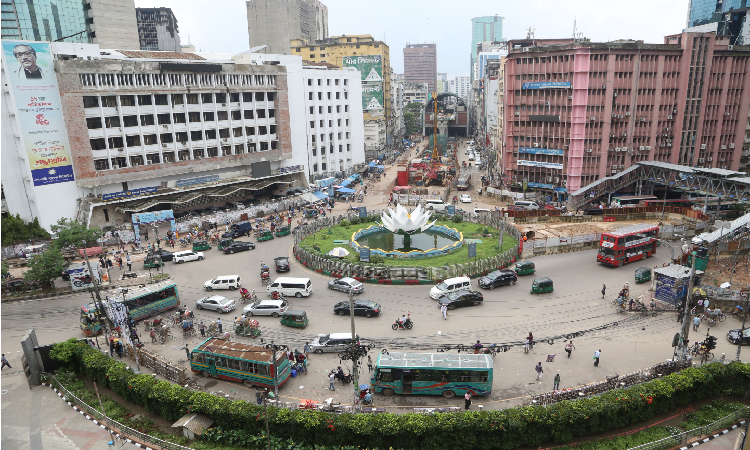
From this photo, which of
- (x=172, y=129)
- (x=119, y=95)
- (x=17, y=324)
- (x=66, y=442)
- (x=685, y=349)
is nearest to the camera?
(x=66, y=442)

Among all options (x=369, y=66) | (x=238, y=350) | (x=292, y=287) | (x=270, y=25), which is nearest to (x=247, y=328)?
(x=238, y=350)

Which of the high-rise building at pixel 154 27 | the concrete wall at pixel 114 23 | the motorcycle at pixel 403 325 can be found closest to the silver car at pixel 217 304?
the motorcycle at pixel 403 325

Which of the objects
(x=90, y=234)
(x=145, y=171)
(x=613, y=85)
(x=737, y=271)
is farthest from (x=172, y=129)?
(x=737, y=271)

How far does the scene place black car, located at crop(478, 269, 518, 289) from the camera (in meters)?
35.5

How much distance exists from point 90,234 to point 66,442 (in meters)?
27.0

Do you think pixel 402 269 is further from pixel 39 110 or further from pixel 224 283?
pixel 39 110

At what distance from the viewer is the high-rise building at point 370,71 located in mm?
108900

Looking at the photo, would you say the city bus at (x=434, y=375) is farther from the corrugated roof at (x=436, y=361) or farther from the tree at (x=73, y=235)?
the tree at (x=73, y=235)

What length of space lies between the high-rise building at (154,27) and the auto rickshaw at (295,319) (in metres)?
120

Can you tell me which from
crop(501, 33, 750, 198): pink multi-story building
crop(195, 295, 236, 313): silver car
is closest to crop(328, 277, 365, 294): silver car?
Result: crop(195, 295, 236, 313): silver car

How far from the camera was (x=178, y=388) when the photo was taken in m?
22.0

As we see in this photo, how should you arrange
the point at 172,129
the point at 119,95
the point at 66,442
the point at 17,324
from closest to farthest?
the point at 66,442 < the point at 17,324 < the point at 119,95 < the point at 172,129

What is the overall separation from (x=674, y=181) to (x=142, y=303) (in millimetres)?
57763

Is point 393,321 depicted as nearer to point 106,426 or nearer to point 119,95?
point 106,426
